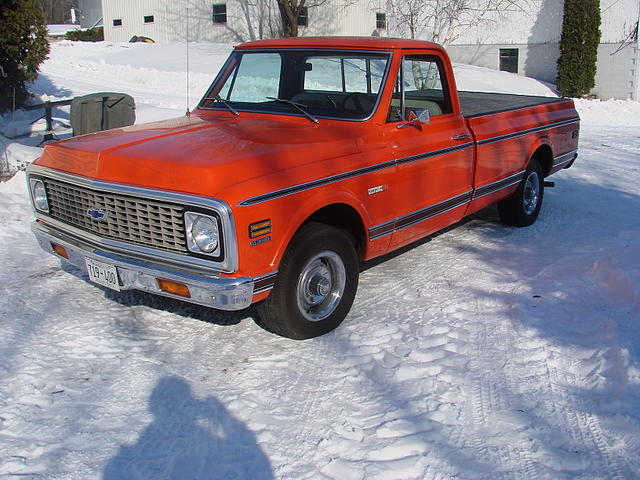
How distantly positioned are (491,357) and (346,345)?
0.93 metres

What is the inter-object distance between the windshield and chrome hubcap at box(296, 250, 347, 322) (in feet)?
3.66

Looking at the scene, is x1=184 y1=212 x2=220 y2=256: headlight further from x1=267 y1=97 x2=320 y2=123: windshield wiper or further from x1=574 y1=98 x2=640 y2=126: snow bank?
x1=574 y1=98 x2=640 y2=126: snow bank

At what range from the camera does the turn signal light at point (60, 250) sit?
4.29m


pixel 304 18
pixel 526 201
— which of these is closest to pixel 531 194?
pixel 526 201

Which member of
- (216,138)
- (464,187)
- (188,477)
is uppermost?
(216,138)

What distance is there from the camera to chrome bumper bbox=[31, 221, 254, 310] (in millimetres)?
3594

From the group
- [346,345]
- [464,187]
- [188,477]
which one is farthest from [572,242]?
[188,477]

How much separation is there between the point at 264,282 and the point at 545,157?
454 cm

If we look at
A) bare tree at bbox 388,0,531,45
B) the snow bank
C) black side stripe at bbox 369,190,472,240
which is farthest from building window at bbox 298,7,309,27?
black side stripe at bbox 369,190,472,240

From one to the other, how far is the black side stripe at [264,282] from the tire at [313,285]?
0.35 ft

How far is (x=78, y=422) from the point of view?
133 inches

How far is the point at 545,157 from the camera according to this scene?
23.4 ft

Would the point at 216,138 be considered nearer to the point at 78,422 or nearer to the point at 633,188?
the point at 78,422

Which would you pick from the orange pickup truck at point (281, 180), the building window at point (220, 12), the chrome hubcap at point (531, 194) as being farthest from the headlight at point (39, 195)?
the building window at point (220, 12)
